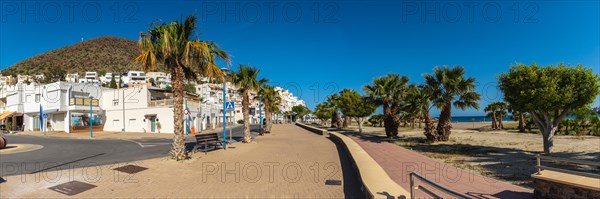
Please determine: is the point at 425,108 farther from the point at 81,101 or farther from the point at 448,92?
the point at 81,101

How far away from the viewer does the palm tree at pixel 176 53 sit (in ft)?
37.1

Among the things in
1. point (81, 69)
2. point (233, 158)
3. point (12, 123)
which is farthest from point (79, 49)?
point (233, 158)

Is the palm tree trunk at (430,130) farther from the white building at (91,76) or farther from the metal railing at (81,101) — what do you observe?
the white building at (91,76)

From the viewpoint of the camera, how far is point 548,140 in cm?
1340

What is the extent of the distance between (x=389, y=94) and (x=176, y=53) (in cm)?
1973

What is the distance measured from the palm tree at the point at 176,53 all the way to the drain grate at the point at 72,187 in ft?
12.9

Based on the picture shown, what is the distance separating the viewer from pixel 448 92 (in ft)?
64.2

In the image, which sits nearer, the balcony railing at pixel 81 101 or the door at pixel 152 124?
the door at pixel 152 124

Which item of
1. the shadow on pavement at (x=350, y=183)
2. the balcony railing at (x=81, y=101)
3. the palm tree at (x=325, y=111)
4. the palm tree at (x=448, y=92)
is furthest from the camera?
the palm tree at (x=325, y=111)

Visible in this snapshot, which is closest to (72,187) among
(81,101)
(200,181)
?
(200,181)

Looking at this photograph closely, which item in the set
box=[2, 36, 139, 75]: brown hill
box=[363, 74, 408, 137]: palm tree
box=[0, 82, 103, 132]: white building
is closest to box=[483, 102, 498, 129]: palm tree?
box=[363, 74, 408, 137]: palm tree

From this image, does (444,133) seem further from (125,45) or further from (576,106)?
(125,45)

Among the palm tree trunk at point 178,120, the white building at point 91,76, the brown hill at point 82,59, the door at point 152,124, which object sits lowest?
the door at point 152,124

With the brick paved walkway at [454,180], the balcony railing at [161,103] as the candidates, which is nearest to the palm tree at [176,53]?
the brick paved walkway at [454,180]
